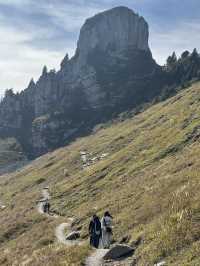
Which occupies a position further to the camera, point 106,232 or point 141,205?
point 141,205

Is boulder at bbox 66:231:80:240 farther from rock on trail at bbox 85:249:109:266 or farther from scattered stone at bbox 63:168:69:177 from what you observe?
scattered stone at bbox 63:168:69:177

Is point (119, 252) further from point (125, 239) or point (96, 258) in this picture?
point (125, 239)

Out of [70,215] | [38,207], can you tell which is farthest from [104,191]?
[38,207]

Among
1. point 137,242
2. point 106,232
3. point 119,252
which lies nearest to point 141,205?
point 106,232

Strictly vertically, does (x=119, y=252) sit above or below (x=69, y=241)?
above

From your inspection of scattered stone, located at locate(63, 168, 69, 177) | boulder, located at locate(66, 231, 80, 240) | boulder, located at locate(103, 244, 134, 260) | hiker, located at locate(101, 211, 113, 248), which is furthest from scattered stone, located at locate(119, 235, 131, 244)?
scattered stone, located at locate(63, 168, 69, 177)

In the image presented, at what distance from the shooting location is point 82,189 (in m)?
77.2

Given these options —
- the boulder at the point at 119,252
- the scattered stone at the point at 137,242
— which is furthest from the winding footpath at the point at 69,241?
the scattered stone at the point at 137,242

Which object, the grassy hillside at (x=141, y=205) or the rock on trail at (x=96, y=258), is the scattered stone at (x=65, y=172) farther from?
the rock on trail at (x=96, y=258)

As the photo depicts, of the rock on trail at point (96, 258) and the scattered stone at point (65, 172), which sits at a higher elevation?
the rock on trail at point (96, 258)

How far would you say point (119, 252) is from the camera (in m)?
30.0

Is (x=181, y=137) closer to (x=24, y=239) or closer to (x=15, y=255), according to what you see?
(x=24, y=239)

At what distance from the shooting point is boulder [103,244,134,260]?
30.0 metres

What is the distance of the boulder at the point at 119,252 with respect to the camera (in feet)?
98.3
